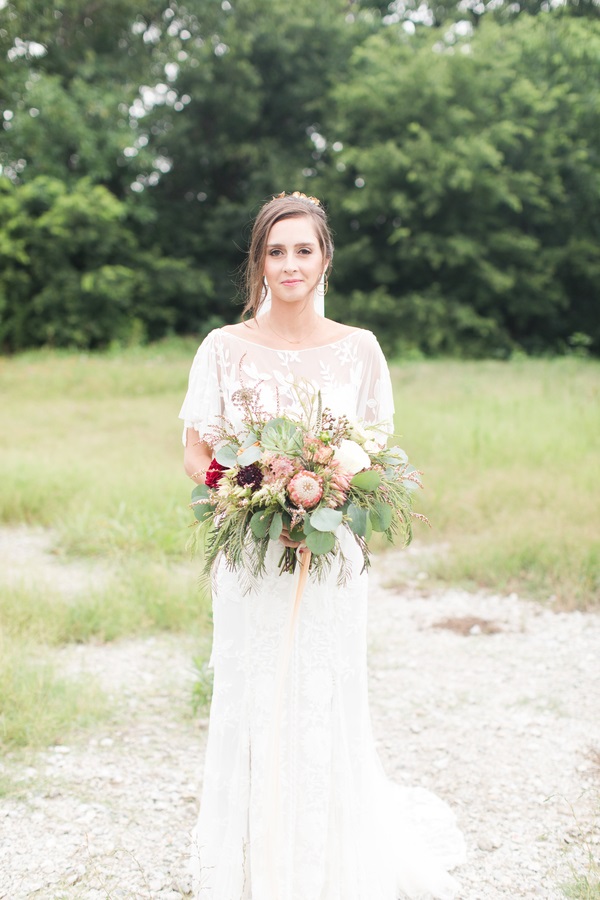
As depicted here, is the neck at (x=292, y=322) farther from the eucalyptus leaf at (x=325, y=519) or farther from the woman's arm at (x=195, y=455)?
the eucalyptus leaf at (x=325, y=519)

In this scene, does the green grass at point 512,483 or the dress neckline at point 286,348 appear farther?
the green grass at point 512,483

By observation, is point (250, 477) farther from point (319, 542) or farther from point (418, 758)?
point (418, 758)

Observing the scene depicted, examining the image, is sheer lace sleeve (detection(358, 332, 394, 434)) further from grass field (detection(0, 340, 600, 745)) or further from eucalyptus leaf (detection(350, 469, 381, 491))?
grass field (detection(0, 340, 600, 745))

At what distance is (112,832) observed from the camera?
354 centimetres

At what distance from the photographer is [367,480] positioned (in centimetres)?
237

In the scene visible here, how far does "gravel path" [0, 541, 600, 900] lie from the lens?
10.8 ft

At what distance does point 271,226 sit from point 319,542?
1.09 metres

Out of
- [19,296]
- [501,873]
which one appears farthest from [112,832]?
[19,296]

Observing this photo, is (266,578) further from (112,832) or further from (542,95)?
(542,95)

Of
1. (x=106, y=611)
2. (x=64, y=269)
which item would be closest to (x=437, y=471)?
(x=106, y=611)

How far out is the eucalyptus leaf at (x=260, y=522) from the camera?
235 centimetres

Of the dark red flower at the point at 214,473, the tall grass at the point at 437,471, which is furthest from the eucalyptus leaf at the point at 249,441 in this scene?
the tall grass at the point at 437,471

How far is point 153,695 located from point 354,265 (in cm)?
2047

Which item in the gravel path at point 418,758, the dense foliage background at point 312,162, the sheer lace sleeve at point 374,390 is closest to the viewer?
the sheer lace sleeve at point 374,390
